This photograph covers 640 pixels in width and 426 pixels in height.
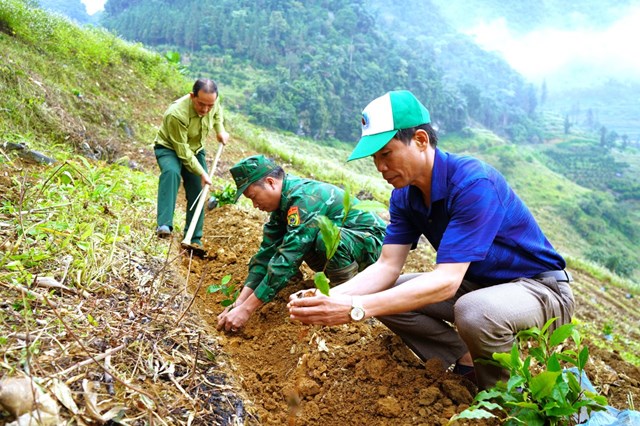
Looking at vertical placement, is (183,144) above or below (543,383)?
below

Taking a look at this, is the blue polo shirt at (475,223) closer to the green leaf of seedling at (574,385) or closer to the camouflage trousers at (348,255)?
the green leaf of seedling at (574,385)

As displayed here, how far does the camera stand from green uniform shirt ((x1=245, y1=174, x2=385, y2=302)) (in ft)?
8.27

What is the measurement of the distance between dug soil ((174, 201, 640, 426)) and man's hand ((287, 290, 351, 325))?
328 millimetres

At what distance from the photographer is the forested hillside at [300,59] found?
158 ft

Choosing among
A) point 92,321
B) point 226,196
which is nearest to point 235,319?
point 92,321

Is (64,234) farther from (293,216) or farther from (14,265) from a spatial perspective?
(293,216)

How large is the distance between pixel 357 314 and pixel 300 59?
63198mm

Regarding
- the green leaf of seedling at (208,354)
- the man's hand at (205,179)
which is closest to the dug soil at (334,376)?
the green leaf of seedling at (208,354)

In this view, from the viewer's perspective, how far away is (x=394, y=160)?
1836mm

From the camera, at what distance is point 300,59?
6147 cm

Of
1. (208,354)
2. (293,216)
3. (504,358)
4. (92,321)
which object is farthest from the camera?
(293,216)

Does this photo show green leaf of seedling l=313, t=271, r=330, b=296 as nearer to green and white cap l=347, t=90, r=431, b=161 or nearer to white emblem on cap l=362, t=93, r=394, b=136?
green and white cap l=347, t=90, r=431, b=161

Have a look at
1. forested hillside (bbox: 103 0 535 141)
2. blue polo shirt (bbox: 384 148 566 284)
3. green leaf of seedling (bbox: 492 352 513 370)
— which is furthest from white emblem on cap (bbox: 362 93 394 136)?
forested hillside (bbox: 103 0 535 141)

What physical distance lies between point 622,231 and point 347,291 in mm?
52707
